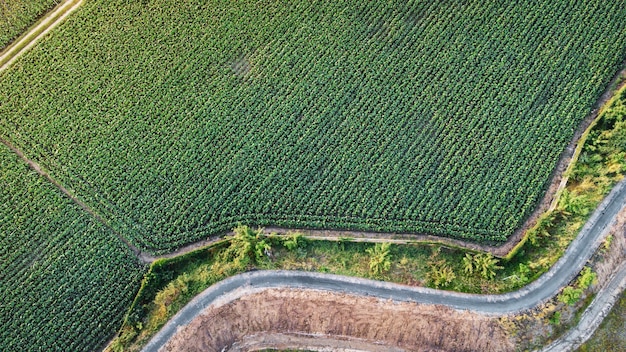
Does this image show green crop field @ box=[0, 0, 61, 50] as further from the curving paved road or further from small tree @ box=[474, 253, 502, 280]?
small tree @ box=[474, 253, 502, 280]

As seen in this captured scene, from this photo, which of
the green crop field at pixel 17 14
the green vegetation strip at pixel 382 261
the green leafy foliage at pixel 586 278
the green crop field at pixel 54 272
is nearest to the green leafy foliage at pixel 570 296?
the green leafy foliage at pixel 586 278

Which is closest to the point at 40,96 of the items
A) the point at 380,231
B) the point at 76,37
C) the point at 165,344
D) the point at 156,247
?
the point at 76,37

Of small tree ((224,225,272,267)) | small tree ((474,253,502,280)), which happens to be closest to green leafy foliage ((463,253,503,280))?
small tree ((474,253,502,280))

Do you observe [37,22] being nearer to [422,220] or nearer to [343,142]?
→ [343,142]

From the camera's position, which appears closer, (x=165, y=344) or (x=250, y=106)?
(x=165, y=344)

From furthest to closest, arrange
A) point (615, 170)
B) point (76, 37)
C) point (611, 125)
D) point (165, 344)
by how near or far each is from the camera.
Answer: point (76, 37) < point (611, 125) < point (615, 170) < point (165, 344)

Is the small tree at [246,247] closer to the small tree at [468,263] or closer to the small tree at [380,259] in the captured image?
the small tree at [380,259]

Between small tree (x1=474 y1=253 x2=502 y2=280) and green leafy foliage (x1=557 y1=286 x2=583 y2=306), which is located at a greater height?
small tree (x1=474 y1=253 x2=502 y2=280)
